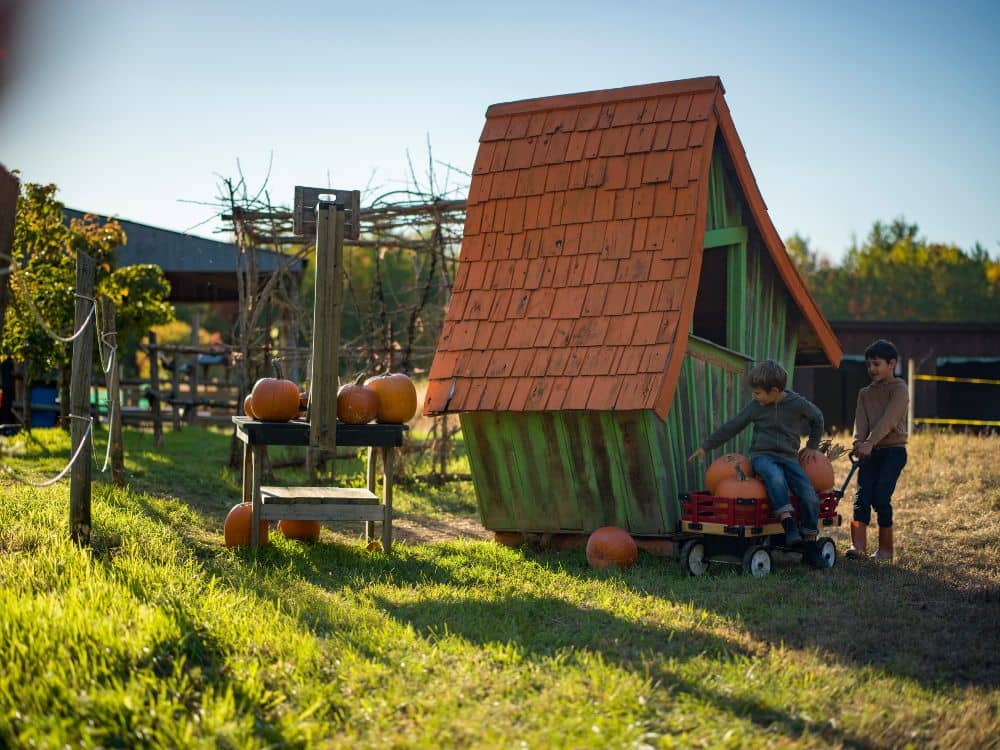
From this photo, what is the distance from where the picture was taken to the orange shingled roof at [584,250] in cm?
772

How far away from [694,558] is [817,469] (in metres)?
1.26

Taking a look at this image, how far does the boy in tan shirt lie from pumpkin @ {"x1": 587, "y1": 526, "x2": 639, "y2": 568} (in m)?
1.91

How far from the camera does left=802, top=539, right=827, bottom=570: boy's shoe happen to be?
25.0 feet

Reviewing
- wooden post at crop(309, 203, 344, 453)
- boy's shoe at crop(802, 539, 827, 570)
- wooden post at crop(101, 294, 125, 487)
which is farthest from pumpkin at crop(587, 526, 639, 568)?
wooden post at crop(101, 294, 125, 487)

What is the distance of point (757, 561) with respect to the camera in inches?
289

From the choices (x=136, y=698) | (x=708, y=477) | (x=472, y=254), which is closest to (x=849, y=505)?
(x=708, y=477)

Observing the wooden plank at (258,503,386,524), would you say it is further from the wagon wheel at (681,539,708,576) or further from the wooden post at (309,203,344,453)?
the wagon wheel at (681,539,708,576)

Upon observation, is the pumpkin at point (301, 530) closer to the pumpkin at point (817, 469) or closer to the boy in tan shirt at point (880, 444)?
the pumpkin at point (817, 469)

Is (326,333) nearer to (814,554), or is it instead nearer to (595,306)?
(595,306)

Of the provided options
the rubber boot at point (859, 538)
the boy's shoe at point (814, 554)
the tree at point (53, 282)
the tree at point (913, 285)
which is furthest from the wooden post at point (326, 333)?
the tree at point (913, 285)

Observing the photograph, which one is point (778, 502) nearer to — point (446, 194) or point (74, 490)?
point (74, 490)

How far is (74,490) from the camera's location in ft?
22.6

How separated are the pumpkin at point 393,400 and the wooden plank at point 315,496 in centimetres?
62

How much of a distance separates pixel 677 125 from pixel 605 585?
3.75 metres
